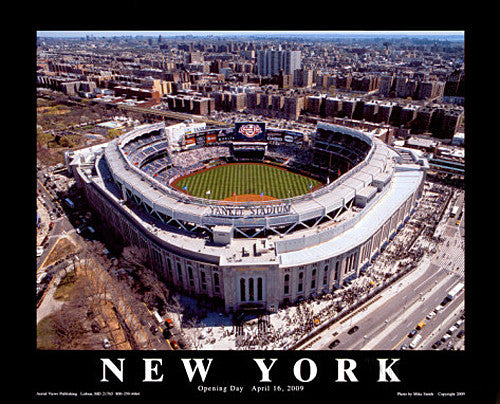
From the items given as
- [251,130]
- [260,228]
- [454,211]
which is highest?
[251,130]

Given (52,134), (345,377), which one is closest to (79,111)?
(52,134)

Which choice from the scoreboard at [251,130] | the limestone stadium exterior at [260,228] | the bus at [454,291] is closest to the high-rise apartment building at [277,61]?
the scoreboard at [251,130]

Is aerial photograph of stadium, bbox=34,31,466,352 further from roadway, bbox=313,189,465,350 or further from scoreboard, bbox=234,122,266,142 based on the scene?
scoreboard, bbox=234,122,266,142

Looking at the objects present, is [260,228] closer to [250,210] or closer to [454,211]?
[250,210]

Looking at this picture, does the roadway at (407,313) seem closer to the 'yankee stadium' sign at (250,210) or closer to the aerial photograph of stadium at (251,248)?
the aerial photograph of stadium at (251,248)

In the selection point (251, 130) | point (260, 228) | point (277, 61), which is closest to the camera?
point (260, 228)

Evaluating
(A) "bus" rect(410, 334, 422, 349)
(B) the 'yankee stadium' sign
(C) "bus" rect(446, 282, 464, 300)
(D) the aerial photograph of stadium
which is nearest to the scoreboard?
(D) the aerial photograph of stadium

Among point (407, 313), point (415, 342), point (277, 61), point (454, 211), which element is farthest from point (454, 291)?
point (277, 61)
